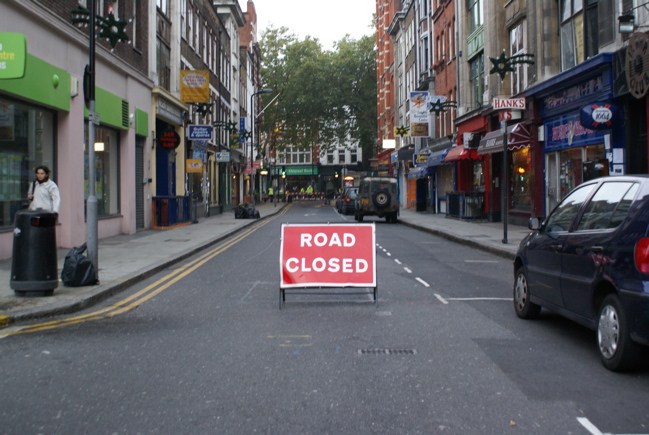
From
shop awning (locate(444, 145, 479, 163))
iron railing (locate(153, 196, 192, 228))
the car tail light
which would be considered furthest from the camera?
shop awning (locate(444, 145, 479, 163))

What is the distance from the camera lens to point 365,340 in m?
6.73

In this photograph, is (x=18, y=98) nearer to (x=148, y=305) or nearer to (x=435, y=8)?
(x=148, y=305)

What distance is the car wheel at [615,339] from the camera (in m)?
5.27

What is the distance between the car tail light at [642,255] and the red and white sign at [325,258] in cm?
395

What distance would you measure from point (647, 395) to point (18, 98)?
44.0ft

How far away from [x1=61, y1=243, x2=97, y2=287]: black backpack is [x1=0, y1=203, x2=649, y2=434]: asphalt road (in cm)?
73

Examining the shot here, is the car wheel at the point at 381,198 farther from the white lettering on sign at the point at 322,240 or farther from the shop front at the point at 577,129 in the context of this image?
the white lettering on sign at the point at 322,240

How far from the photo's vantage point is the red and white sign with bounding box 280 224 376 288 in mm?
8711

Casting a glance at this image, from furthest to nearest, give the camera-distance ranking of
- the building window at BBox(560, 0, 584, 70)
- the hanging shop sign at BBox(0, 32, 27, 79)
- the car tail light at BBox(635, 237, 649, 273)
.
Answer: the building window at BBox(560, 0, 584, 70), the hanging shop sign at BBox(0, 32, 27, 79), the car tail light at BBox(635, 237, 649, 273)

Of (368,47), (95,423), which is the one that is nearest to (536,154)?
(95,423)

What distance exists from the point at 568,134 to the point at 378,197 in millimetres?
11551

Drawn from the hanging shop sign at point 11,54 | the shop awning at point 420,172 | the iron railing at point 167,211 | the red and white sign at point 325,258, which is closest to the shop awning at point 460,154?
the shop awning at point 420,172

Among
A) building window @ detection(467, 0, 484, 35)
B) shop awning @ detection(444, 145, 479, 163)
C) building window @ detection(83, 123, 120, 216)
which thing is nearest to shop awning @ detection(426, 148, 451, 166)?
shop awning @ detection(444, 145, 479, 163)

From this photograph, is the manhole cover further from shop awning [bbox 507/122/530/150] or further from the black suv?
the black suv
